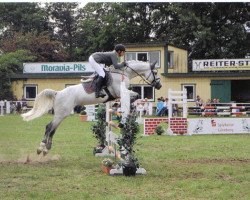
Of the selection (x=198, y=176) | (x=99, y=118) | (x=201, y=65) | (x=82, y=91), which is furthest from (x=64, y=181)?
(x=201, y=65)

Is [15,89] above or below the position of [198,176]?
above

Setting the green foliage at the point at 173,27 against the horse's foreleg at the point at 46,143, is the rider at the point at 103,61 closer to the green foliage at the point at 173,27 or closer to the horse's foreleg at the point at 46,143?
the horse's foreleg at the point at 46,143

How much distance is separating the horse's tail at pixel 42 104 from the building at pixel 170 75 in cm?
2403

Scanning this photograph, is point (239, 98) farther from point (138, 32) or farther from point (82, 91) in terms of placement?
point (82, 91)

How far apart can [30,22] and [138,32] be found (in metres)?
16.5

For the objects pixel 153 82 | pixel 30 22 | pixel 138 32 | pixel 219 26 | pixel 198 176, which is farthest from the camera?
pixel 30 22

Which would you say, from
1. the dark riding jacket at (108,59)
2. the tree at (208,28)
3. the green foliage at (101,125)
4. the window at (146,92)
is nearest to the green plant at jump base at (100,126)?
the green foliage at (101,125)

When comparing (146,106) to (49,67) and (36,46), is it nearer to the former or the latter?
(49,67)

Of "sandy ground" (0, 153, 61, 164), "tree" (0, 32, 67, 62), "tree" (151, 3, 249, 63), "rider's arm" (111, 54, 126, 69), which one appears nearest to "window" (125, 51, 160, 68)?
"tree" (151, 3, 249, 63)

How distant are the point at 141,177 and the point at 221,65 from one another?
28.9 metres

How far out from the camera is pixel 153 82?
35.3 ft

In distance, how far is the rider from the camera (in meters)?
9.92

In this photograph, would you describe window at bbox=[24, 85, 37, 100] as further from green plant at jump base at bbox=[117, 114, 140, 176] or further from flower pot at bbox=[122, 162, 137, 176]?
flower pot at bbox=[122, 162, 137, 176]

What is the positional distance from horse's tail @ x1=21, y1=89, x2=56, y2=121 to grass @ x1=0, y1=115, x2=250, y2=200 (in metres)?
0.84
